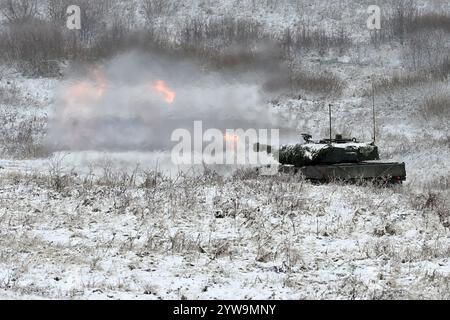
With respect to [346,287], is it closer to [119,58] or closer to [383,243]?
[383,243]

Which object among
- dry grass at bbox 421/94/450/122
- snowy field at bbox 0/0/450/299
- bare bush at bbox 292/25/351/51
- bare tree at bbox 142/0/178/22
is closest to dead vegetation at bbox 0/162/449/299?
snowy field at bbox 0/0/450/299

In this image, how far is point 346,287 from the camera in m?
7.02

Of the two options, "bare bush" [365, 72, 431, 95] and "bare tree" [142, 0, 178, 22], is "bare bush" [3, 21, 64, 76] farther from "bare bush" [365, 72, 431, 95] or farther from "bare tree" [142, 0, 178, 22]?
"bare bush" [365, 72, 431, 95]

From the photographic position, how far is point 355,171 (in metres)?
16.6

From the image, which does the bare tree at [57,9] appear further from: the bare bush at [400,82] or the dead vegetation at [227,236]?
the dead vegetation at [227,236]

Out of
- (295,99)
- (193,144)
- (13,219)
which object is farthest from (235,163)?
(295,99)

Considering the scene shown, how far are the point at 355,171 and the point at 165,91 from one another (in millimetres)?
15429

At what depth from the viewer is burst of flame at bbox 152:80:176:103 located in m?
28.5

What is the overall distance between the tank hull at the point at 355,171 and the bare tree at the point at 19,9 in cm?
4164

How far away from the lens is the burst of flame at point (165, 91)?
28542 mm

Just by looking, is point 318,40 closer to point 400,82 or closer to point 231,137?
point 400,82

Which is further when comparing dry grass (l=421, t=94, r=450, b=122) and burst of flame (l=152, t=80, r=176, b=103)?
dry grass (l=421, t=94, r=450, b=122)

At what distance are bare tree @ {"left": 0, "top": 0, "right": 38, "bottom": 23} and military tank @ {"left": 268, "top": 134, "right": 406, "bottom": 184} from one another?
41.0 meters

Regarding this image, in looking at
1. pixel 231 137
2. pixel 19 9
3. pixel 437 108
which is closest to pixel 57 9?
pixel 19 9
